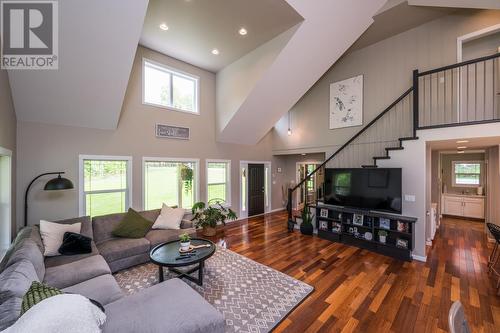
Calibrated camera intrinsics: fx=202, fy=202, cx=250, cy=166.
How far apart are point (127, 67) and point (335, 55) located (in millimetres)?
4405

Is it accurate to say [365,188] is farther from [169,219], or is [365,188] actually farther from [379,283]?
[169,219]

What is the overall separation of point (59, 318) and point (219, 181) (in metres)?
4.98

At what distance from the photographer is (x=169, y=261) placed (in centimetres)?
268

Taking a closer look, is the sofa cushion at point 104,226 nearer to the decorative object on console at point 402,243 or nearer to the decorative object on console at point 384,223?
the decorative object on console at point 384,223

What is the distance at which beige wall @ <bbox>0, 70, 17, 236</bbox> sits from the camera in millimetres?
2551

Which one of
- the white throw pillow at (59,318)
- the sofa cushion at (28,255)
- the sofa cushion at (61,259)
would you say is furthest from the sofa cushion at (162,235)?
the white throw pillow at (59,318)

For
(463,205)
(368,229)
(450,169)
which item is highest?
(450,169)

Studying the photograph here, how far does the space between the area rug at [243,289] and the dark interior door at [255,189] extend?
129 inches

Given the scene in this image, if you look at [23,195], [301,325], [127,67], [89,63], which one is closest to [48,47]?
[89,63]

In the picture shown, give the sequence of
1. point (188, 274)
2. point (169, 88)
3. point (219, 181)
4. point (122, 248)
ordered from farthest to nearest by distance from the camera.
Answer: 1. point (219, 181)
2. point (169, 88)
3. point (122, 248)
4. point (188, 274)

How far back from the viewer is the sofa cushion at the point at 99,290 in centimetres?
198

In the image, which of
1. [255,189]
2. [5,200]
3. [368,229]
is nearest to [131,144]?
[5,200]

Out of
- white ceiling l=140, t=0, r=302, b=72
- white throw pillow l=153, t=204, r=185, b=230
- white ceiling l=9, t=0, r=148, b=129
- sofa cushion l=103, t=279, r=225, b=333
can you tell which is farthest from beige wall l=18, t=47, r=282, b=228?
sofa cushion l=103, t=279, r=225, b=333

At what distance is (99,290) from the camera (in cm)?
205
